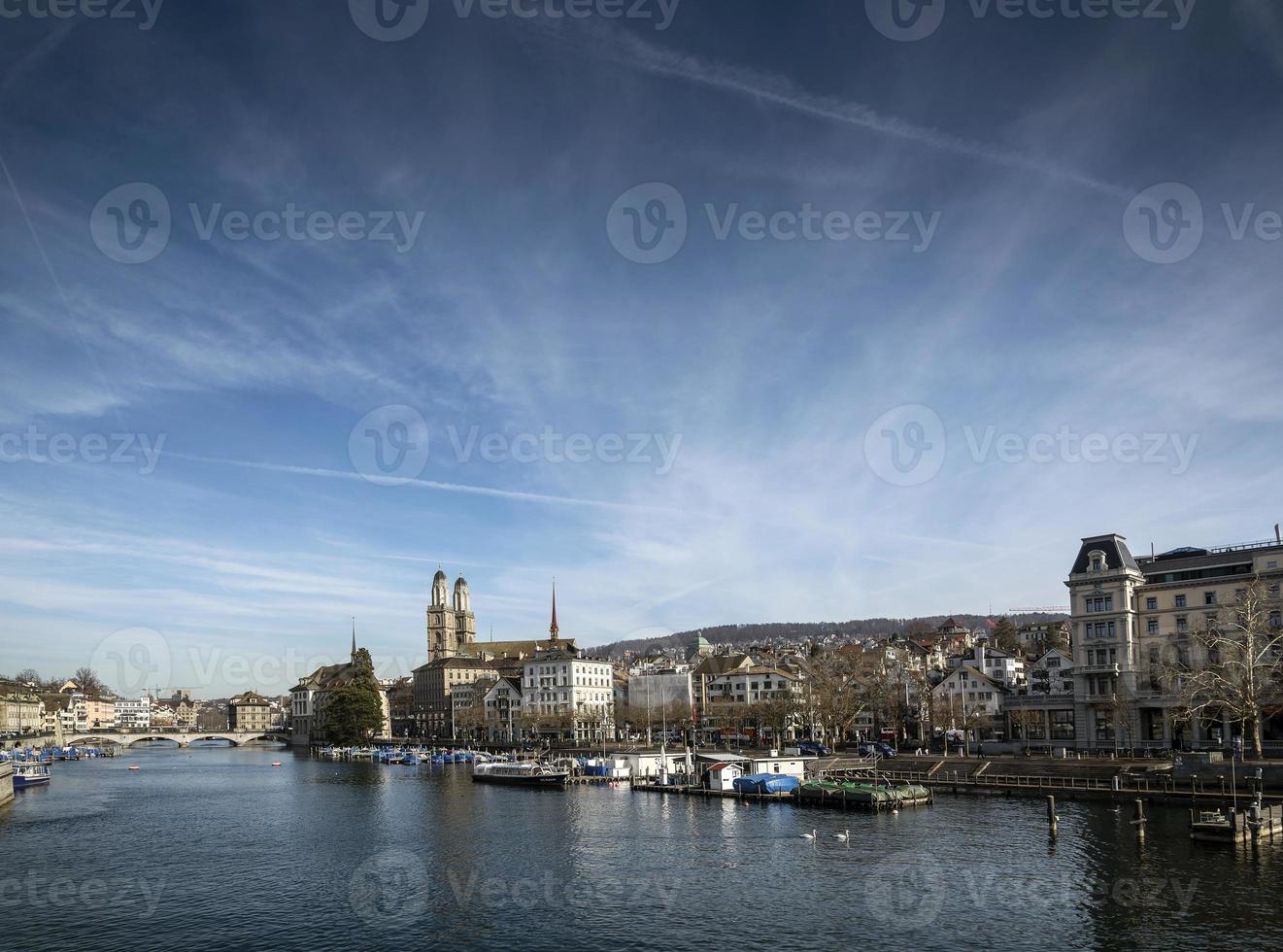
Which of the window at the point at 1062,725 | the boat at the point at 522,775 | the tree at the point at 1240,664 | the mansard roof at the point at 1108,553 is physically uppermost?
the mansard roof at the point at 1108,553

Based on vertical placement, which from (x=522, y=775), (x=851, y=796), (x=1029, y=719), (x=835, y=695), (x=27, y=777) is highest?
(x=835, y=695)

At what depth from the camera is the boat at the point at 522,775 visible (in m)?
110

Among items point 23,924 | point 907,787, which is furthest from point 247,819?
point 907,787

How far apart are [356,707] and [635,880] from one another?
13786 centimetres

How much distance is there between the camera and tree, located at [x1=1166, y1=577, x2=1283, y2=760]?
76.2 metres

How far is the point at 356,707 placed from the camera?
177 meters

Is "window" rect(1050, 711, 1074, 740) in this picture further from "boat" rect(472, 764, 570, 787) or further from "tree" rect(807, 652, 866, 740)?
"boat" rect(472, 764, 570, 787)
